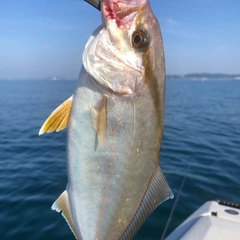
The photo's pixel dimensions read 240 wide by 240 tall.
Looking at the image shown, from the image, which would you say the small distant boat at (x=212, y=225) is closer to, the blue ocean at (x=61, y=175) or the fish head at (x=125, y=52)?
the blue ocean at (x=61, y=175)

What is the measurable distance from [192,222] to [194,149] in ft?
27.5

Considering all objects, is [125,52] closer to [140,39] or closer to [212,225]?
[140,39]

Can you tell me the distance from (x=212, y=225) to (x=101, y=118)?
3819mm

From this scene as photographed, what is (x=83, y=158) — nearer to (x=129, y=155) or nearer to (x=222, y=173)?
(x=129, y=155)

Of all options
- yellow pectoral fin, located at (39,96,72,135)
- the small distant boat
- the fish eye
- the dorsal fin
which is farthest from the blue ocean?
the fish eye

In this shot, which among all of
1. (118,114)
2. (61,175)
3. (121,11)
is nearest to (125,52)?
Answer: (121,11)

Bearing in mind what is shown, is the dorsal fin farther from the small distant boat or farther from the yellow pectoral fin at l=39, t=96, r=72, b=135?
the small distant boat

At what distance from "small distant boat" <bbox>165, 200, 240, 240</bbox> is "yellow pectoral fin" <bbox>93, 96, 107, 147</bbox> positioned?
3.14m

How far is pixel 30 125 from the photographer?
751 inches

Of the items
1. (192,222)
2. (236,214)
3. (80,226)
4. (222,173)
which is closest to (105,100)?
(80,226)

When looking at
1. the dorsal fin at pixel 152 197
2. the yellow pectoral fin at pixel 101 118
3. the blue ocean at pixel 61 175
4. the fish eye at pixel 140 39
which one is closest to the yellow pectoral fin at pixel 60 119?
the yellow pectoral fin at pixel 101 118

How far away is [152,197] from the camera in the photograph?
2354 mm

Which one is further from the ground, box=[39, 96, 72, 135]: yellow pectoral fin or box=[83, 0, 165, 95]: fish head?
box=[83, 0, 165, 95]: fish head

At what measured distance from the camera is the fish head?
213 centimetres
